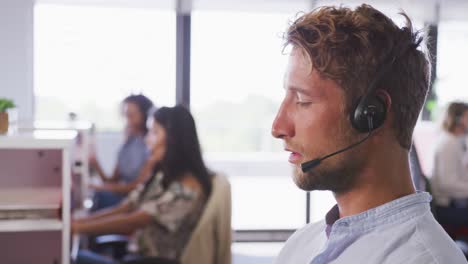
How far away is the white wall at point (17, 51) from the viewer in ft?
12.6

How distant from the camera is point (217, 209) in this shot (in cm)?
202

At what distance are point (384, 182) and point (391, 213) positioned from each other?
0.16 feet

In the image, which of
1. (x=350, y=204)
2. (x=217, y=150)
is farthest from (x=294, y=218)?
(x=350, y=204)

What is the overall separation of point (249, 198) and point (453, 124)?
121 inches

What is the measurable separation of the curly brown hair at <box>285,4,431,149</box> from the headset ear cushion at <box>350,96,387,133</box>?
2cm

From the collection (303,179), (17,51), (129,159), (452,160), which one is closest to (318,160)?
(303,179)

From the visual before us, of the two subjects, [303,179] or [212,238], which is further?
[212,238]

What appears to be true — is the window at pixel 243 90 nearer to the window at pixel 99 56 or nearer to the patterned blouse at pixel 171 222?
the window at pixel 99 56

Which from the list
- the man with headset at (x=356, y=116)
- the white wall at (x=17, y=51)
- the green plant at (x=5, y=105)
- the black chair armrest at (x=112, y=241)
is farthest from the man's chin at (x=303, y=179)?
the white wall at (x=17, y=51)

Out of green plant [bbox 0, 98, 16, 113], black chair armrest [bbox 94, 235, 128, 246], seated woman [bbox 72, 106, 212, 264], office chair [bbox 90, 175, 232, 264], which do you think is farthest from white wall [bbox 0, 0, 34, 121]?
green plant [bbox 0, 98, 16, 113]

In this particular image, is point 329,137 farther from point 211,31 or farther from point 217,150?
point 217,150

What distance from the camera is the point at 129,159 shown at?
3.38m

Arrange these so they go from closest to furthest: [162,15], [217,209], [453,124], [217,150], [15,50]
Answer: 1. [217,209]
2. [453,124]
3. [15,50]
4. [162,15]
5. [217,150]

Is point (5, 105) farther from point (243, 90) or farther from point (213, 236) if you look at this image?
point (243, 90)
